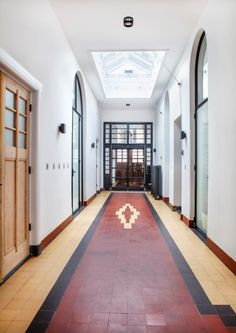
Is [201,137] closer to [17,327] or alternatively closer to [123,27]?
[123,27]

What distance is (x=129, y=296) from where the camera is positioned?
98.0 inches

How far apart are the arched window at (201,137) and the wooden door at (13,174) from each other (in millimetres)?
2847

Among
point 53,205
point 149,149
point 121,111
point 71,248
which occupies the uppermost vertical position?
point 121,111

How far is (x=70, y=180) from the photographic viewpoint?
5.73 m

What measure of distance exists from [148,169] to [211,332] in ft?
33.8

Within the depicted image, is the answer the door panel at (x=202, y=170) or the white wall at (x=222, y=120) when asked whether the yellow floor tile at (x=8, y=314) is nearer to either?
the white wall at (x=222, y=120)

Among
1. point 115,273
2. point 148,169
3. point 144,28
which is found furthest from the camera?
point 148,169

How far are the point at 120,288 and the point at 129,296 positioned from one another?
A: 0.60 feet

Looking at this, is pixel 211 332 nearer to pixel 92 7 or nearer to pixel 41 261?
pixel 41 261

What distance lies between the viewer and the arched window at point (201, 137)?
15.1 ft

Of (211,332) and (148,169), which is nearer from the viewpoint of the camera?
(211,332)

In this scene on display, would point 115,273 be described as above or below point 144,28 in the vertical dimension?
below

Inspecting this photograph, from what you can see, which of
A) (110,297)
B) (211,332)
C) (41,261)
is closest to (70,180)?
(41,261)

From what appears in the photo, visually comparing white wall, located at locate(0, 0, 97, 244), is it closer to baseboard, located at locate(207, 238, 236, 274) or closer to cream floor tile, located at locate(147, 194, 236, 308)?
cream floor tile, located at locate(147, 194, 236, 308)
